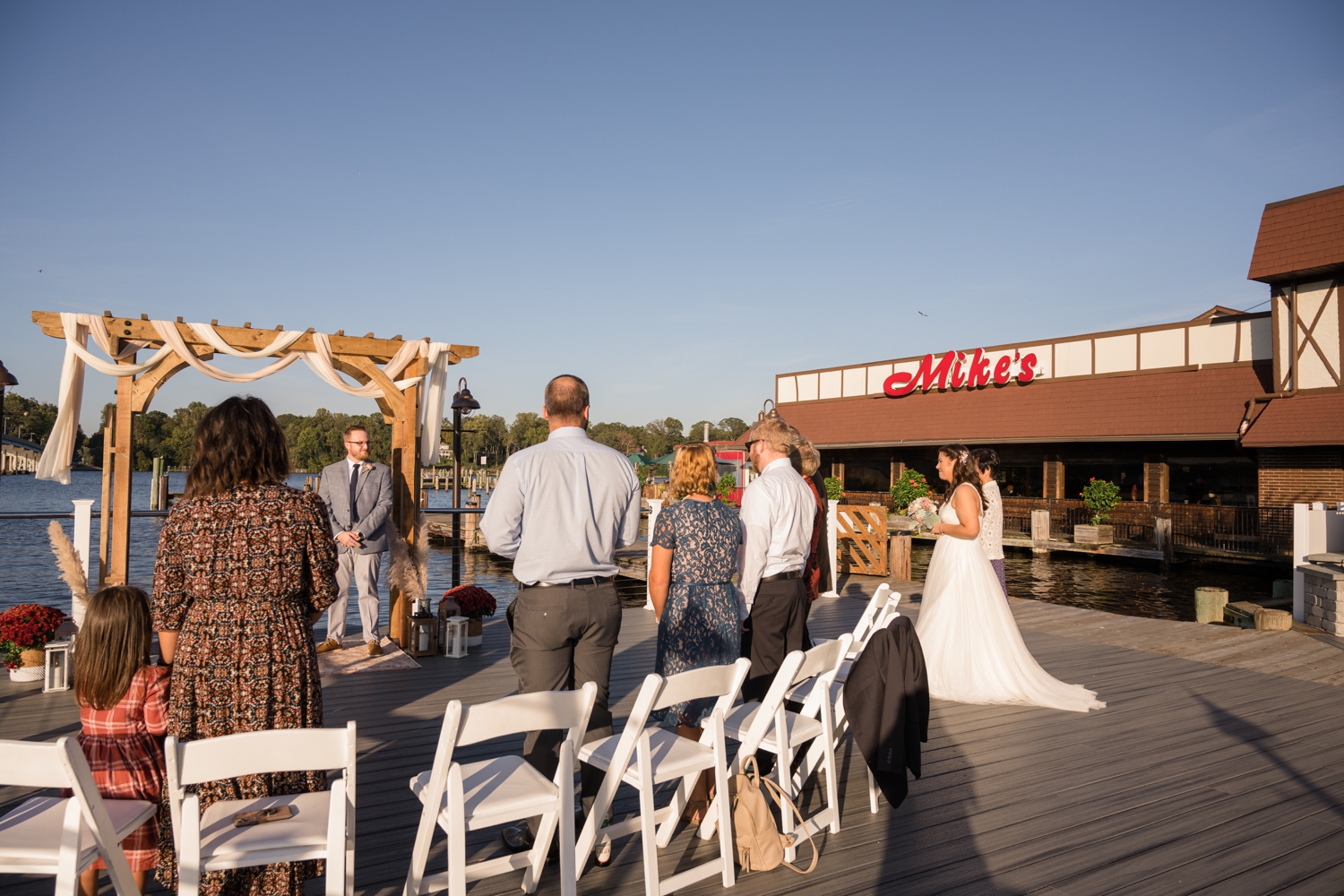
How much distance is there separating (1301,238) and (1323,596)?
47.1 ft

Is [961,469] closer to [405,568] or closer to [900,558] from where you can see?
[405,568]

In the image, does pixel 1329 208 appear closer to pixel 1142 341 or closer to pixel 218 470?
pixel 1142 341

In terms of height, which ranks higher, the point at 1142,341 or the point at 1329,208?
the point at 1329,208

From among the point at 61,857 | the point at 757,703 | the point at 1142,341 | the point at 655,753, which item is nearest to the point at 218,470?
the point at 61,857

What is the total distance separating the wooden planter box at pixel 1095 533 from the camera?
22.0m

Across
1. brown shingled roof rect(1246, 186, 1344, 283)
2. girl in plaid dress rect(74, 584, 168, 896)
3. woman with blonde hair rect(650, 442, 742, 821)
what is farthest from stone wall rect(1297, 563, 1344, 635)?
brown shingled roof rect(1246, 186, 1344, 283)

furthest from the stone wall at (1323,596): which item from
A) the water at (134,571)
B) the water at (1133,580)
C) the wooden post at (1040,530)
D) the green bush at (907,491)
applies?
the green bush at (907,491)

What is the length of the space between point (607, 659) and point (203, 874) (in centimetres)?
142

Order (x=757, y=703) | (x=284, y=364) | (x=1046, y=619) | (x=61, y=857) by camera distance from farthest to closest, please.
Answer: (x=1046, y=619) → (x=284, y=364) → (x=757, y=703) → (x=61, y=857)

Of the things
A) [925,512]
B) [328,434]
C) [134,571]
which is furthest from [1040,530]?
[328,434]

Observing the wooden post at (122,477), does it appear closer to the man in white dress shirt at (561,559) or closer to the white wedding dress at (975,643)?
the man in white dress shirt at (561,559)

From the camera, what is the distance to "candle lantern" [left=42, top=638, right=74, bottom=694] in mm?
5297

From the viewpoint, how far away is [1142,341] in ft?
79.7

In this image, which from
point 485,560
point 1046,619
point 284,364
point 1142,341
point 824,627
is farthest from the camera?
point 485,560
